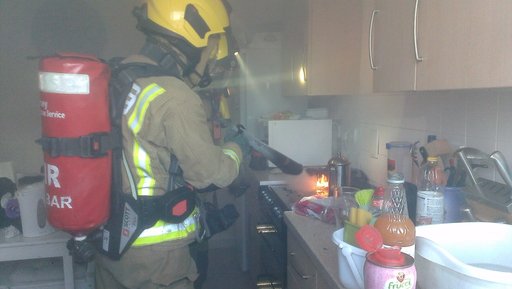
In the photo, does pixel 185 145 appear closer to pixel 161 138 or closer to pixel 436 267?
pixel 161 138

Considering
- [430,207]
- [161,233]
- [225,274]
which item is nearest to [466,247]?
[430,207]

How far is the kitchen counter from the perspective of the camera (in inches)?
46.1

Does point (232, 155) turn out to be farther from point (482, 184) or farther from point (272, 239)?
point (482, 184)

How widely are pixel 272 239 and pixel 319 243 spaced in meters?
0.72

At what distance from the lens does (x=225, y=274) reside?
10.8 feet

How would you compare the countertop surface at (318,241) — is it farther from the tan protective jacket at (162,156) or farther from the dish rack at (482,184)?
the dish rack at (482,184)

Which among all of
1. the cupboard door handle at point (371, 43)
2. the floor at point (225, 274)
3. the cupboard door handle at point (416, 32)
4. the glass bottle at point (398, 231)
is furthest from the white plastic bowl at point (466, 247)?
the floor at point (225, 274)

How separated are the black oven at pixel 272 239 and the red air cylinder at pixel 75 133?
0.77m

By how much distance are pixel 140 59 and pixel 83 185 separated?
1.63 feet

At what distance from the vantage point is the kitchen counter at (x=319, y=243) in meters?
1.17

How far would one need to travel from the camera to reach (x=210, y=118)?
2922 mm

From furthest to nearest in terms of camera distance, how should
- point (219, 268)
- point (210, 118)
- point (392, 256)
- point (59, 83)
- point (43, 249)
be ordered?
1. point (219, 268)
2. point (210, 118)
3. point (43, 249)
4. point (59, 83)
5. point (392, 256)

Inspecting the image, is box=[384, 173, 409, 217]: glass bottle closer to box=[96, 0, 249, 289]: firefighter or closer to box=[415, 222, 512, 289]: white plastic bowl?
box=[415, 222, 512, 289]: white plastic bowl

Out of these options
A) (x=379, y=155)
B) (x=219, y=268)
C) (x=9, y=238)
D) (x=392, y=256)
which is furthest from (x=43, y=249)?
(x=392, y=256)
